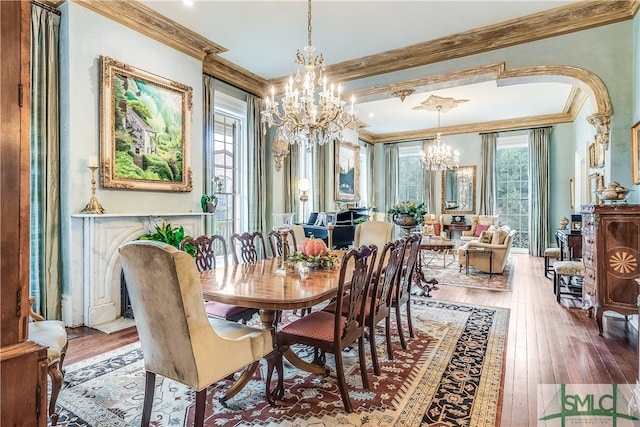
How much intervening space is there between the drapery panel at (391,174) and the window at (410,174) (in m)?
0.16

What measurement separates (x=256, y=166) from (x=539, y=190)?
707 centimetres

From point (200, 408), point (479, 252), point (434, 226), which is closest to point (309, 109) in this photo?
point (200, 408)

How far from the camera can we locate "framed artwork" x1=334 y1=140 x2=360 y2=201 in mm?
8422

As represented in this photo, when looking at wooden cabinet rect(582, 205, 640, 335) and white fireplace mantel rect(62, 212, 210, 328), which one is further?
white fireplace mantel rect(62, 212, 210, 328)

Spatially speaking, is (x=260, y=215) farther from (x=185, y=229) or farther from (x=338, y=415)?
(x=338, y=415)

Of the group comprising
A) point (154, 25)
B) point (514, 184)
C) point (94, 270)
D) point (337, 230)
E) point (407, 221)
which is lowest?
point (94, 270)

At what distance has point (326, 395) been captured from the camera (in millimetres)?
2195

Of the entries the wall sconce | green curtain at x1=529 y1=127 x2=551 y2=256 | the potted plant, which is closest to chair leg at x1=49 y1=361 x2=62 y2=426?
the potted plant

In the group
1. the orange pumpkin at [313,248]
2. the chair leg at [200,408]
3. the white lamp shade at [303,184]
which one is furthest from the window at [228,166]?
the chair leg at [200,408]

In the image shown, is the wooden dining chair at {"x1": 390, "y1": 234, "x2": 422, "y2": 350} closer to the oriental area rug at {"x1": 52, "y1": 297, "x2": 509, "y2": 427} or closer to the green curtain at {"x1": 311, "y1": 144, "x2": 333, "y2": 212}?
the oriental area rug at {"x1": 52, "y1": 297, "x2": 509, "y2": 427}

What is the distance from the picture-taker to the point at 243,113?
5.72 m

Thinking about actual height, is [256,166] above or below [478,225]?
above

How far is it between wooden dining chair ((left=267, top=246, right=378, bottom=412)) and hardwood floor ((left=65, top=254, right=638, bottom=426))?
0.94 meters

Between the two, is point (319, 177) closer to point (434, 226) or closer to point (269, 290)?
point (434, 226)
